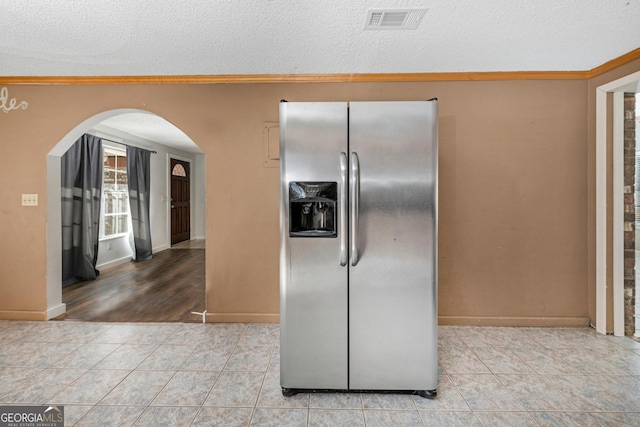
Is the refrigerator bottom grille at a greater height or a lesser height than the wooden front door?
lesser


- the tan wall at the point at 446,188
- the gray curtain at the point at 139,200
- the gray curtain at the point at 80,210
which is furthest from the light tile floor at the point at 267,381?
the gray curtain at the point at 139,200

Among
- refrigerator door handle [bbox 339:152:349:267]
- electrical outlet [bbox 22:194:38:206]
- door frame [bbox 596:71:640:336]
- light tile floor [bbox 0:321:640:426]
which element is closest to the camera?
light tile floor [bbox 0:321:640:426]

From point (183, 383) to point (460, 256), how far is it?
2.46m

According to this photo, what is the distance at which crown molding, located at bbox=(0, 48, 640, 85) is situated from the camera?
2.89 metres

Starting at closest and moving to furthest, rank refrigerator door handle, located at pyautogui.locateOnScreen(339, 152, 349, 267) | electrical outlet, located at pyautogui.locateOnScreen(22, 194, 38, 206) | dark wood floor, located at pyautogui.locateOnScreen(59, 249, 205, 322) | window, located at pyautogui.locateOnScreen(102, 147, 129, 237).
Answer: refrigerator door handle, located at pyautogui.locateOnScreen(339, 152, 349, 267) < electrical outlet, located at pyautogui.locateOnScreen(22, 194, 38, 206) < dark wood floor, located at pyautogui.locateOnScreen(59, 249, 205, 322) < window, located at pyautogui.locateOnScreen(102, 147, 129, 237)

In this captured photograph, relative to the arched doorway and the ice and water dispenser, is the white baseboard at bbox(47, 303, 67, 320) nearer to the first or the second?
the arched doorway

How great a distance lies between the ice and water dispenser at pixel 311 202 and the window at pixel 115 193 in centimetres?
471

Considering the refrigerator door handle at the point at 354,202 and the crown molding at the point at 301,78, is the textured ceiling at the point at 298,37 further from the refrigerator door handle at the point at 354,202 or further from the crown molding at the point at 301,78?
the refrigerator door handle at the point at 354,202

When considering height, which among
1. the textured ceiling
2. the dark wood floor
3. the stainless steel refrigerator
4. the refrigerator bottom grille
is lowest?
the refrigerator bottom grille

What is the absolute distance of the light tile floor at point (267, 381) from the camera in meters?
1.78

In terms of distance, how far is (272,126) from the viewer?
3.00 m

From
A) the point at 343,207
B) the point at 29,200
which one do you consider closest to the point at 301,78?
the point at 343,207

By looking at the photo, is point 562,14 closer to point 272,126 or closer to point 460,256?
point 460,256

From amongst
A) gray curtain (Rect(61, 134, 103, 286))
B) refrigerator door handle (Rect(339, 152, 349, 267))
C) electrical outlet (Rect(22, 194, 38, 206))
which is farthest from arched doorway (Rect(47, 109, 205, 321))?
refrigerator door handle (Rect(339, 152, 349, 267))
